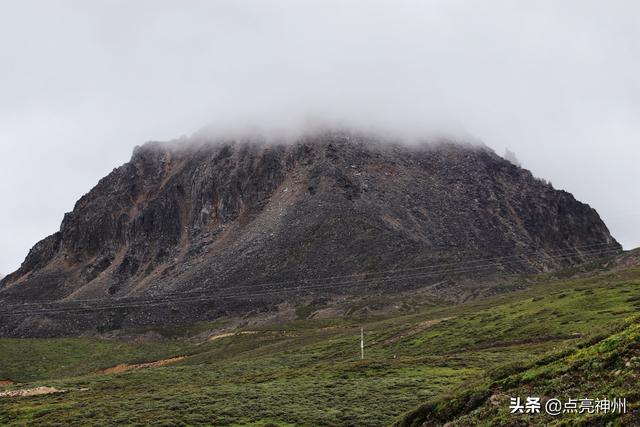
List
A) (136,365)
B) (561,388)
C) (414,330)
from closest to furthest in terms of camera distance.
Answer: (561,388) < (414,330) < (136,365)

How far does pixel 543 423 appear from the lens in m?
22.4

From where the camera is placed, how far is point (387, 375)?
59062 millimetres

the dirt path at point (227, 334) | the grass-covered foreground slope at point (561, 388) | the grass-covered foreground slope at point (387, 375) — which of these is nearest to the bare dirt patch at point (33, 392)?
the grass-covered foreground slope at point (387, 375)

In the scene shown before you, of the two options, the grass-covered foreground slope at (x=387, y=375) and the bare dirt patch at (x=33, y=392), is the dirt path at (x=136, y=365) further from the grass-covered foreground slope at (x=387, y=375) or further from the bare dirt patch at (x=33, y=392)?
the bare dirt patch at (x=33, y=392)

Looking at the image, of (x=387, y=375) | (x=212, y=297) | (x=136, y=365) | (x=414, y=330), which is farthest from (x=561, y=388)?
(x=212, y=297)

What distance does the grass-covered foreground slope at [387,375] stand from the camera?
2709cm

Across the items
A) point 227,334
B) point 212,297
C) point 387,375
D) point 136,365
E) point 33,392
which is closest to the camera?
point 387,375

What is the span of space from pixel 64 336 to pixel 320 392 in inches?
4878

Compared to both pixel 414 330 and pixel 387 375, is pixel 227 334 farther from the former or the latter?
pixel 387 375

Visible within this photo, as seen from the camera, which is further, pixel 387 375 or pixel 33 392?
pixel 33 392

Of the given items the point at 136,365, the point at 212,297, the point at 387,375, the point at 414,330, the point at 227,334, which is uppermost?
the point at 212,297

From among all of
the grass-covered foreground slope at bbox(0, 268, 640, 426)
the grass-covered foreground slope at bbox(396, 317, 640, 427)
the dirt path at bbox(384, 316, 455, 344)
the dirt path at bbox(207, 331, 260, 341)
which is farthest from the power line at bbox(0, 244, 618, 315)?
the grass-covered foreground slope at bbox(396, 317, 640, 427)

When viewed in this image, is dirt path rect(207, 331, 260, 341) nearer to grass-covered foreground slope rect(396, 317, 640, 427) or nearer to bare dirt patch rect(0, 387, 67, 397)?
bare dirt patch rect(0, 387, 67, 397)

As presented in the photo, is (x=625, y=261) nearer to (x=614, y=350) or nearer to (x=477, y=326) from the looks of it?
(x=477, y=326)
